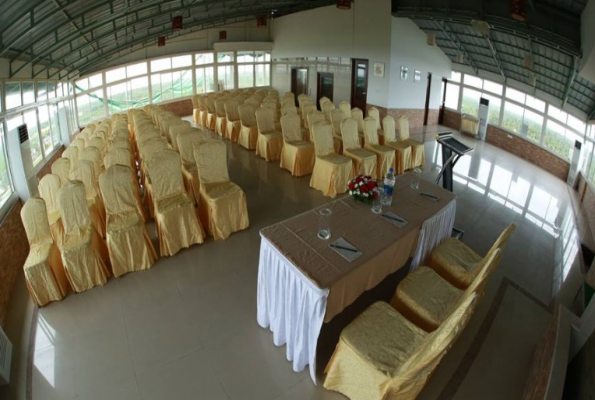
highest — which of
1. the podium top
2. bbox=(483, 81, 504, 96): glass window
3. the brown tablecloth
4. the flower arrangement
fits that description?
bbox=(483, 81, 504, 96): glass window

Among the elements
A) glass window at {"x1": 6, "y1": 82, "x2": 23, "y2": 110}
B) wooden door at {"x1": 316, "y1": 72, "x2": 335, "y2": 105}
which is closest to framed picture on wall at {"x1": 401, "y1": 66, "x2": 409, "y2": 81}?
wooden door at {"x1": 316, "y1": 72, "x2": 335, "y2": 105}

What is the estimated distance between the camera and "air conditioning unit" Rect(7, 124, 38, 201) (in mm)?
5457

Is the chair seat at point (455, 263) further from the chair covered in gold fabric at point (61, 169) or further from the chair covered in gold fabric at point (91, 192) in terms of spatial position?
the chair covered in gold fabric at point (61, 169)

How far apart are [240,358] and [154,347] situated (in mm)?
845

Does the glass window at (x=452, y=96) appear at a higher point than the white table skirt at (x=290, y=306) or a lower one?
higher

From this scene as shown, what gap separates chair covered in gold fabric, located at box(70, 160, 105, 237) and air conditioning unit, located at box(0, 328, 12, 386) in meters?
1.76

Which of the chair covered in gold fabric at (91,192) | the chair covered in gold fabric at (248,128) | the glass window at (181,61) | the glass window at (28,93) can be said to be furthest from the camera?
the glass window at (181,61)

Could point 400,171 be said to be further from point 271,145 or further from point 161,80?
point 161,80

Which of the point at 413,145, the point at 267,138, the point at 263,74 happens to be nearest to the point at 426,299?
the point at 413,145

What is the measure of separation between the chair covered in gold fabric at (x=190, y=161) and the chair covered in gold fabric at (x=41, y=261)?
6.73ft

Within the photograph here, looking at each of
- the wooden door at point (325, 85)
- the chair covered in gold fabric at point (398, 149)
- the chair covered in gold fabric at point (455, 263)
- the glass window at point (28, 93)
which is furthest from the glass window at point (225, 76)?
the chair covered in gold fabric at point (455, 263)

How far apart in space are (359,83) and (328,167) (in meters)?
7.57

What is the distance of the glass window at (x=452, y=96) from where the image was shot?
41.6ft

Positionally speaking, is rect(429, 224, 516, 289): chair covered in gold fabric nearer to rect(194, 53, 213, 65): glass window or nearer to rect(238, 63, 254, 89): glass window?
rect(194, 53, 213, 65): glass window
